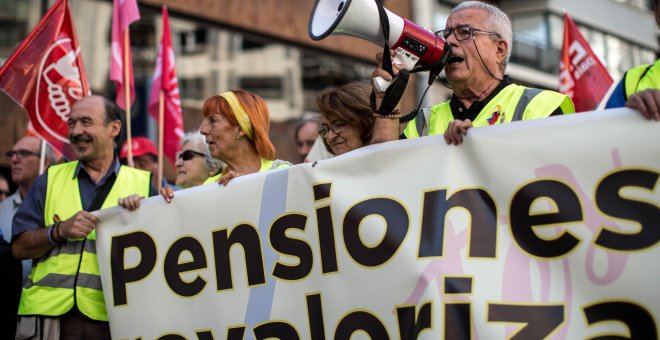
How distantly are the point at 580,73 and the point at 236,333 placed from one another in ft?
15.8

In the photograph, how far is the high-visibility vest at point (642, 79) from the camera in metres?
3.37

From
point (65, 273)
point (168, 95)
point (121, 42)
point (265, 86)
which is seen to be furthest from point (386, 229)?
point (265, 86)

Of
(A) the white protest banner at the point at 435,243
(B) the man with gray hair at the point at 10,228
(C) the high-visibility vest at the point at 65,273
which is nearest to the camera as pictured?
(A) the white protest banner at the point at 435,243

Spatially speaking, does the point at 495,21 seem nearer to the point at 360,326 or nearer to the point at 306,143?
the point at 360,326

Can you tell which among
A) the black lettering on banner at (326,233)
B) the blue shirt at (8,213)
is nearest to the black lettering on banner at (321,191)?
the black lettering on banner at (326,233)

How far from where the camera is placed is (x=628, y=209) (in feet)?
9.18

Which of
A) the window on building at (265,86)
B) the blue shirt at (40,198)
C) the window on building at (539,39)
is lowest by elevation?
the blue shirt at (40,198)

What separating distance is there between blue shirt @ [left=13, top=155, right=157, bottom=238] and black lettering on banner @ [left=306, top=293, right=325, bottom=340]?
1.42 metres

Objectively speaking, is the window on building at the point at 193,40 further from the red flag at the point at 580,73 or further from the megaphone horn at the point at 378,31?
the megaphone horn at the point at 378,31

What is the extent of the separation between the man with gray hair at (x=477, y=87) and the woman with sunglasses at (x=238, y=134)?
922mm

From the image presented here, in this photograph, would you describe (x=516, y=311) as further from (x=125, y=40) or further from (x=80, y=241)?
(x=125, y=40)

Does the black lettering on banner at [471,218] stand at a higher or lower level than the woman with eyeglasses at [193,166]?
lower

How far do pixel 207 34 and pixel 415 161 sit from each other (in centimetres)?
1061

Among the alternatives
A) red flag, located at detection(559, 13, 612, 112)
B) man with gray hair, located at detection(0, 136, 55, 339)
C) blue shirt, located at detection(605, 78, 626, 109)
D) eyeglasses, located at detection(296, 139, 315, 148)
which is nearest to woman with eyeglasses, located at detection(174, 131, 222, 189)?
eyeglasses, located at detection(296, 139, 315, 148)
